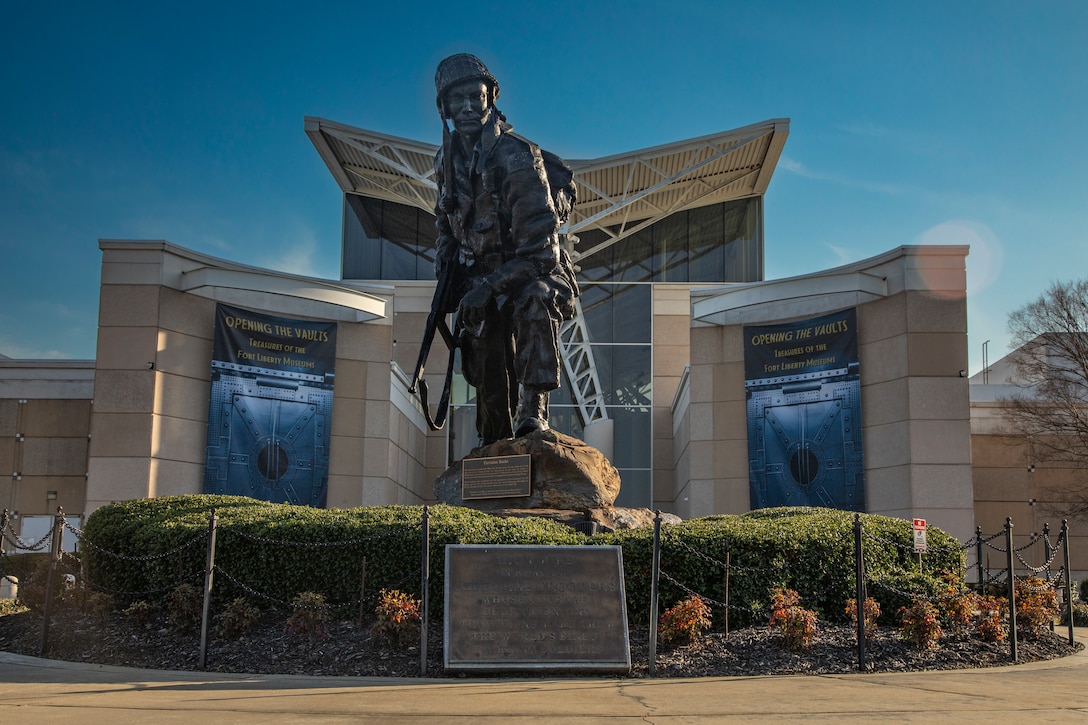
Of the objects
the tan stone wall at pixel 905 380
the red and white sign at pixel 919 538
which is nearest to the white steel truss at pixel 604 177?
the tan stone wall at pixel 905 380

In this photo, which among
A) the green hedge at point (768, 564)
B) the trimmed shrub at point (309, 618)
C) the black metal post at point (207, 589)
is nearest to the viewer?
the black metal post at point (207, 589)

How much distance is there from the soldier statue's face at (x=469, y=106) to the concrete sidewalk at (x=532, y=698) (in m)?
7.46

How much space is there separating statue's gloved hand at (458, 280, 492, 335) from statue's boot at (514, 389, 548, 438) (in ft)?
3.58

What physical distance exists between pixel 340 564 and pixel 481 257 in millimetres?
4768

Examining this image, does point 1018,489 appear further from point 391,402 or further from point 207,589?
point 207,589

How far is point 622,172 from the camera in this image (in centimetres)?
3738

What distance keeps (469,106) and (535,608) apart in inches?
274

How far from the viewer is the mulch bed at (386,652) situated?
9.06 meters

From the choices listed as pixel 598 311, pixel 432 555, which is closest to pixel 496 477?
pixel 432 555

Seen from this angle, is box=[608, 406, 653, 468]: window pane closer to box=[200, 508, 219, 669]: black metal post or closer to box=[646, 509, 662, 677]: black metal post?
box=[646, 509, 662, 677]: black metal post

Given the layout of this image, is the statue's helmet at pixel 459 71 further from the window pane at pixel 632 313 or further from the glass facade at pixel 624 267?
the window pane at pixel 632 313

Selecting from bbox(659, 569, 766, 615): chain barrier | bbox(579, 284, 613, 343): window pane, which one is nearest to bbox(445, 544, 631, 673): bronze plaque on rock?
bbox(659, 569, 766, 615): chain barrier

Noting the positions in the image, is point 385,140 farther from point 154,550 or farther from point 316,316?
point 154,550

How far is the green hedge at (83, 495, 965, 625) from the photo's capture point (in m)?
10.1
